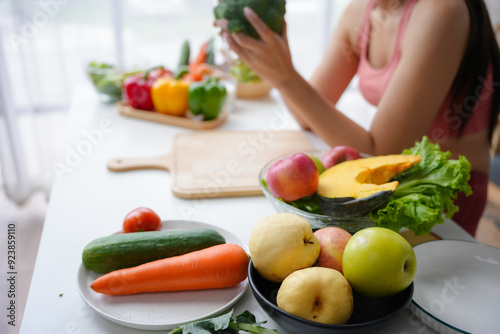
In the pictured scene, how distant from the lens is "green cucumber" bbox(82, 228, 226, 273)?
744 mm

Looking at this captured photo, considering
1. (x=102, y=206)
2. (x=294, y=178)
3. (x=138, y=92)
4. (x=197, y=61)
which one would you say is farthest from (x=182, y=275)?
(x=197, y=61)

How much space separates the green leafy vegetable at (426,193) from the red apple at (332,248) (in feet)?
0.46

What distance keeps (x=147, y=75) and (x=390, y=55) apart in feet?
2.98

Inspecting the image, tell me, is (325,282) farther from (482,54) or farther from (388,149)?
(482,54)

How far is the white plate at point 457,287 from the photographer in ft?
2.10

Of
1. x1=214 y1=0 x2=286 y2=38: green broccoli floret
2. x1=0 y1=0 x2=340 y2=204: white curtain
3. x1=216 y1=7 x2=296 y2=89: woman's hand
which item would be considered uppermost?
x1=214 y1=0 x2=286 y2=38: green broccoli floret

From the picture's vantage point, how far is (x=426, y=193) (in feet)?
2.69

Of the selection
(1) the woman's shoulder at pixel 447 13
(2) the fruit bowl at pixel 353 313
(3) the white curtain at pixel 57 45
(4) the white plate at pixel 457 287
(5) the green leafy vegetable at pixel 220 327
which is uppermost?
(1) the woman's shoulder at pixel 447 13

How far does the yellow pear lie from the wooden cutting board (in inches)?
16.6

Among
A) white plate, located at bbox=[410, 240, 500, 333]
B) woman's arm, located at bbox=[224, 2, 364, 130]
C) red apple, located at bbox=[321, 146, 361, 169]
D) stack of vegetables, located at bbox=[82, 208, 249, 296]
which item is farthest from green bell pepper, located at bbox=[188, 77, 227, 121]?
white plate, located at bbox=[410, 240, 500, 333]

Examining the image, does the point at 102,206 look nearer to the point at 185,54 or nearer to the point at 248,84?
the point at 248,84

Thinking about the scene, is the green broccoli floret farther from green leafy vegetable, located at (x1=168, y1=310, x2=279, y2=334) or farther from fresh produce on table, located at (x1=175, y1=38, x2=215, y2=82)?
green leafy vegetable, located at (x1=168, y1=310, x2=279, y2=334)

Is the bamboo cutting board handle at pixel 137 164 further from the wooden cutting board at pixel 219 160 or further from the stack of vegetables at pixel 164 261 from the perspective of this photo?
the stack of vegetables at pixel 164 261

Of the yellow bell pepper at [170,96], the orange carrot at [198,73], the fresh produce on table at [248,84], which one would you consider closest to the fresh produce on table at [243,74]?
the fresh produce on table at [248,84]
